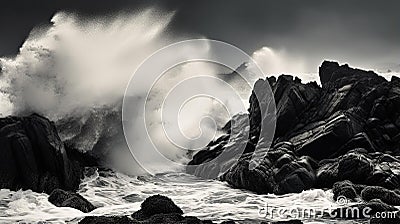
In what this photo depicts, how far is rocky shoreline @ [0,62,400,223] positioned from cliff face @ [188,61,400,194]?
0.07m

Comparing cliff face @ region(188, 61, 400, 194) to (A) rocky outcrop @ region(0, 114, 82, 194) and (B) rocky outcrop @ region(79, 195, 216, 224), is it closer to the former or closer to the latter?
(B) rocky outcrop @ region(79, 195, 216, 224)

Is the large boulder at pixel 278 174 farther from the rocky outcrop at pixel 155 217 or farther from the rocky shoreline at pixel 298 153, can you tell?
the rocky outcrop at pixel 155 217

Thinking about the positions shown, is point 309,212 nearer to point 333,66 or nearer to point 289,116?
point 289,116

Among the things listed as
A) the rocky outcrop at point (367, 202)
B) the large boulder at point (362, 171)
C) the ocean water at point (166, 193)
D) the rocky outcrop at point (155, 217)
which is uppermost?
the large boulder at point (362, 171)

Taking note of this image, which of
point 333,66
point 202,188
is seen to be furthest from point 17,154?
point 333,66

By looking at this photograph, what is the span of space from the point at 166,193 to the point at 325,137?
43.1ft

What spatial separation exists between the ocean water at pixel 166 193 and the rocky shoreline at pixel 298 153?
0.99m

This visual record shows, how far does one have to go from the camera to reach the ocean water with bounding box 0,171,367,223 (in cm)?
1895

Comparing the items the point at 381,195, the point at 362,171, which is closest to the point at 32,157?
the point at 381,195

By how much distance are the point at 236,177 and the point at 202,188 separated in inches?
105

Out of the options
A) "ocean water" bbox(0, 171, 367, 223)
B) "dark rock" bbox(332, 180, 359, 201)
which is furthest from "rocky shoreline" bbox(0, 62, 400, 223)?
"ocean water" bbox(0, 171, 367, 223)

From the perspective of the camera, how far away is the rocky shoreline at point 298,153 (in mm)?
22547

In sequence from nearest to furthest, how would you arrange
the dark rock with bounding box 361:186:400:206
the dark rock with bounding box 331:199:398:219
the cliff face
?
the dark rock with bounding box 331:199:398:219 < the dark rock with bounding box 361:186:400:206 < the cliff face

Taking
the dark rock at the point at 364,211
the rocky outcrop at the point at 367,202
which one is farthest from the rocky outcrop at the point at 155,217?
the rocky outcrop at the point at 367,202
